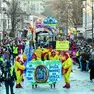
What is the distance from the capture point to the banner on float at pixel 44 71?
2102 cm

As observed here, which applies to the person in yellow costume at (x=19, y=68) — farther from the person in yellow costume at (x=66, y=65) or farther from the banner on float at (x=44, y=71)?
the person in yellow costume at (x=66, y=65)

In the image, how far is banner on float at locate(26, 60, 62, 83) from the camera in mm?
21016

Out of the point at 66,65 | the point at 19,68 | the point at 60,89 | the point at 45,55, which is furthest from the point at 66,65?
the point at 45,55

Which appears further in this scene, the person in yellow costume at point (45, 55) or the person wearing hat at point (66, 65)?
the person in yellow costume at point (45, 55)

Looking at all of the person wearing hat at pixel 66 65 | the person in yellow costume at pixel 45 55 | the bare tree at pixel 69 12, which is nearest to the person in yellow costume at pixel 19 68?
the person wearing hat at pixel 66 65

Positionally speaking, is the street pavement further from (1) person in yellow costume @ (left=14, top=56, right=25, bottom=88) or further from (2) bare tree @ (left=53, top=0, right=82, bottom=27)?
(2) bare tree @ (left=53, top=0, right=82, bottom=27)

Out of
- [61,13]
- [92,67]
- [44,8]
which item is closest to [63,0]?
[61,13]

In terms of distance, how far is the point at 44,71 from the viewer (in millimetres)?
21078

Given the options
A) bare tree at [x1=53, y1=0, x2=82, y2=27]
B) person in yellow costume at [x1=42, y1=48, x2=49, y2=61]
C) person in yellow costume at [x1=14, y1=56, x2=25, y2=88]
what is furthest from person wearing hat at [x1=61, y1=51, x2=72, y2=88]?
bare tree at [x1=53, y1=0, x2=82, y2=27]

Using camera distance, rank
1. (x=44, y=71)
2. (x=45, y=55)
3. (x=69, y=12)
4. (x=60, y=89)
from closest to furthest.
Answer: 1. (x=60, y=89)
2. (x=44, y=71)
3. (x=45, y=55)
4. (x=69, y=12)

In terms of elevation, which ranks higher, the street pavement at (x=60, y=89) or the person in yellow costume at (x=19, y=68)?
the person in yellow costume at (x=19, y=68)

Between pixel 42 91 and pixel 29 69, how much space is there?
1.55 m

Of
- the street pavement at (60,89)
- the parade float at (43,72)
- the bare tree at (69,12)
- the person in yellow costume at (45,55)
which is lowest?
the street pavement at (60,89)

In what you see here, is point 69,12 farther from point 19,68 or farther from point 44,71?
point 44,71
